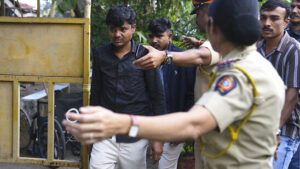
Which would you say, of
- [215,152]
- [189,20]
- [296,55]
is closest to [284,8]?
[296,55]

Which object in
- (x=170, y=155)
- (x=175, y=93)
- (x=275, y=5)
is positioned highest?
(x=275, y=5)

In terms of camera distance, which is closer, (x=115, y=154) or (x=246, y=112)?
(x=246, y=112)

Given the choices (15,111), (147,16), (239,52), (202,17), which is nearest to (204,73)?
(202,17)

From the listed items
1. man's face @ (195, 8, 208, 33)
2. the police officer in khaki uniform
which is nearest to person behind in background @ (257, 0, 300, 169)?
man's face @ (195, 8, 208, 33)

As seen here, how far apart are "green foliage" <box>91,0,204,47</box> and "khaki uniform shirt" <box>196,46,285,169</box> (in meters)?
3.90

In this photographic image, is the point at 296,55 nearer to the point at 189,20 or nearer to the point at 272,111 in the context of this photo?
the point at 272,111

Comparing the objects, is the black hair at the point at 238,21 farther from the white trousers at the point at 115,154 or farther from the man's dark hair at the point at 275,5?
the white trousers at the point at 115,154

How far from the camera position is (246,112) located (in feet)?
4.87

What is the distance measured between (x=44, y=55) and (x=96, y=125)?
2.09 metres

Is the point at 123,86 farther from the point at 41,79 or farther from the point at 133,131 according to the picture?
the point at 133,131

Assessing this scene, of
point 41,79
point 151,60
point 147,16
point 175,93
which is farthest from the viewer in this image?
point 147,16

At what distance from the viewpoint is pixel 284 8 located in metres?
2.77

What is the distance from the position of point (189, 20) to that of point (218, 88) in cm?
519

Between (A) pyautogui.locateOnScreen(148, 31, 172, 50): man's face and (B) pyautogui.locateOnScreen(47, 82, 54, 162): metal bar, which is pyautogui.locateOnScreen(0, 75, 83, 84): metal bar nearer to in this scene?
(B) pyautogui.locateOnScreen(47, 82, 54, 162): metal bar
